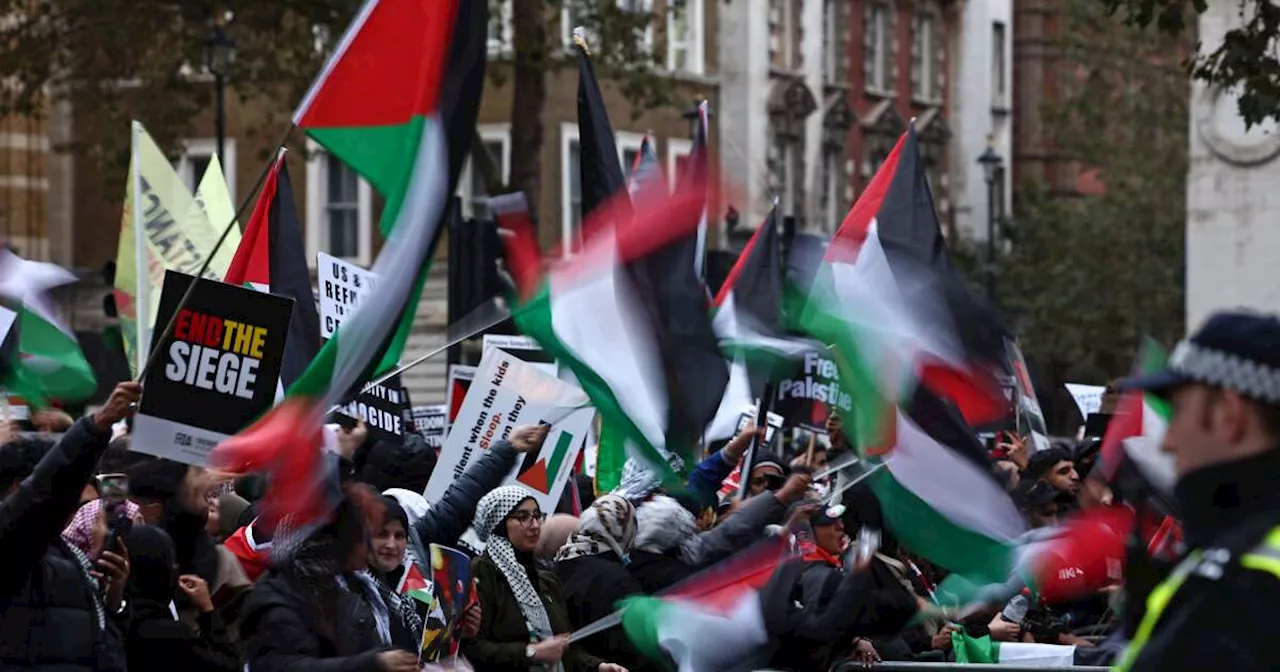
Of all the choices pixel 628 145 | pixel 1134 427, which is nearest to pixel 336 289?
pixel 1134 427

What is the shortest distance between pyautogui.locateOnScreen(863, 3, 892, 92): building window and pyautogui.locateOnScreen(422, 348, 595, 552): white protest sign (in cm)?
4234

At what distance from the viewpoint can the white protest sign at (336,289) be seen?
11.0 meters

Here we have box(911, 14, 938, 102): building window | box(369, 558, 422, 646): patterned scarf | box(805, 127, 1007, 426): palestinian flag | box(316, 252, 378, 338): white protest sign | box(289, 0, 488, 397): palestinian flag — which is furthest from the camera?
box(911, 14, 938, 102): building window

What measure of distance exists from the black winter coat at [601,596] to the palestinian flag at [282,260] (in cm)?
238

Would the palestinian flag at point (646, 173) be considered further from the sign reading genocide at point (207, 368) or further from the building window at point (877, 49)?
the building window at point (877, 49)

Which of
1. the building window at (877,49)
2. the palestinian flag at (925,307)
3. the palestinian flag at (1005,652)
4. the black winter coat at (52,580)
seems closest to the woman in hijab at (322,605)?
the black winter coat at (52,580)

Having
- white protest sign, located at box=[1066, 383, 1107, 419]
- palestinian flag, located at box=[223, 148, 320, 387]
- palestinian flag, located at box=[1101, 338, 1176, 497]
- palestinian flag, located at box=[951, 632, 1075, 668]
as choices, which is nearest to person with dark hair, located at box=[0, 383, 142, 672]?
palestinian flag, located at box=[1101, 338, 1176, 497]

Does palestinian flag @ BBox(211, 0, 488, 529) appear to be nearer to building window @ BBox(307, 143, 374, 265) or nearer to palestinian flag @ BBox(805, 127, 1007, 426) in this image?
palestinian flag @ BBox(805, 127, 1007, 426)

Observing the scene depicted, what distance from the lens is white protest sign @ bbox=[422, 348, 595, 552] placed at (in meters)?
10.9

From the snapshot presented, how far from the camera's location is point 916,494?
7.79 m

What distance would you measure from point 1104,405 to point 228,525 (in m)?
5.57

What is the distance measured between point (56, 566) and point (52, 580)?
5 centimetres

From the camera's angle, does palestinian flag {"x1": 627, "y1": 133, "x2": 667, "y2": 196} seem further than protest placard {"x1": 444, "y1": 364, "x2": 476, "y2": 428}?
No

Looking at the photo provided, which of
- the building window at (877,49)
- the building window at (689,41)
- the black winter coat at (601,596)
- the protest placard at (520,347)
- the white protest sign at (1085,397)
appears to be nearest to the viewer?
the black winter coat at (601,596)
